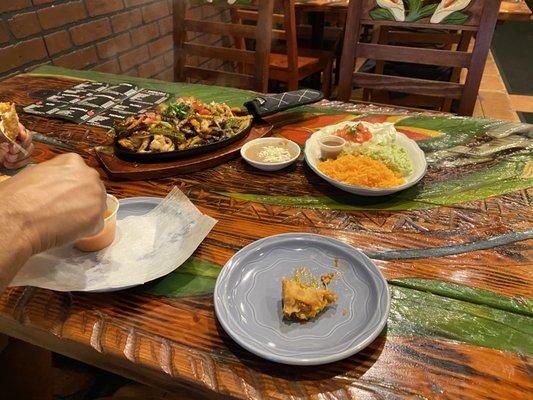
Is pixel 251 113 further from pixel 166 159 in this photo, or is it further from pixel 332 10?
pixel 332 10

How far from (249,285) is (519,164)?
1.09 meters

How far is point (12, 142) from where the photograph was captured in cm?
143

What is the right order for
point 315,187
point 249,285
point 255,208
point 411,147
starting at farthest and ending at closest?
point 411,147 → point 315,187 → point 255,208 → point 249,285

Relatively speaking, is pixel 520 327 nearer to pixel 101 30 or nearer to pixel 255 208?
Result: pixel 255 208

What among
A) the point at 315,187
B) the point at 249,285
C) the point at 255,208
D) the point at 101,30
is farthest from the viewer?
the point at 101,30

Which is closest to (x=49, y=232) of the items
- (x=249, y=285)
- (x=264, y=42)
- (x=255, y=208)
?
(x=249, y=285)

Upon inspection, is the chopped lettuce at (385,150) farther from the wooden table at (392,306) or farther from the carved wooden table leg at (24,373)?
the carved wooden table leg at (24,373)

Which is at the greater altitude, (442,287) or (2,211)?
(2,211)

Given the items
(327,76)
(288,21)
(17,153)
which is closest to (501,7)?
(327,76)

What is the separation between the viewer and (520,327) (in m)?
0.88

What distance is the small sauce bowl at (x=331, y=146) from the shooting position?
4.91 ft

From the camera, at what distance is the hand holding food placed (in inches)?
56.2

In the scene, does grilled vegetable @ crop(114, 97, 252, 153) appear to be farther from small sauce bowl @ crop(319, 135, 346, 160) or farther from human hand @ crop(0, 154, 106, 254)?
human hand @ crop(0, 154, 106, 254)

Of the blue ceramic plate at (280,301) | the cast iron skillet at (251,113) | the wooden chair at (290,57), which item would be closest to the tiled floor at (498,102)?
the wooden chair at (290,57)
